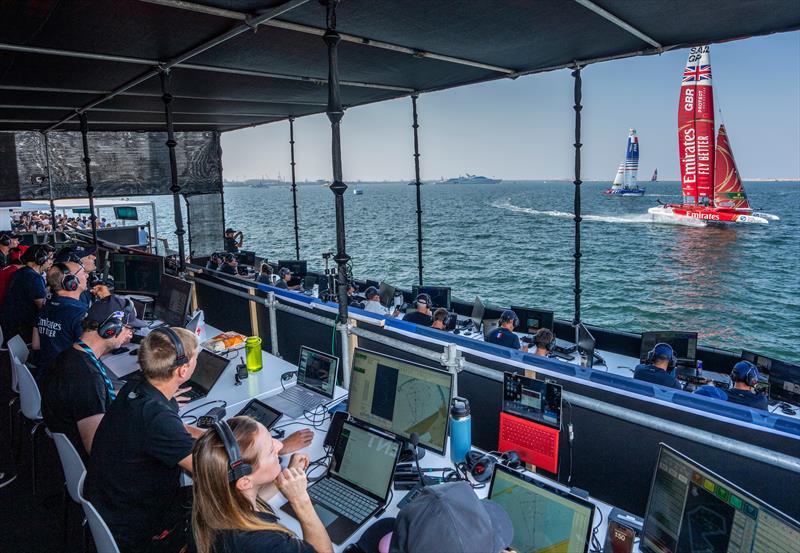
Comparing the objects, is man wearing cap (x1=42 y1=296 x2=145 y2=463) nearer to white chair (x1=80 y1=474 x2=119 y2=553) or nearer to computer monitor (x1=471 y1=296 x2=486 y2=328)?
white chair (x1=80 y1=474 x2=119 y2=553)

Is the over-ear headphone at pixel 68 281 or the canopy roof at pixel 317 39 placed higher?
the canopy roof at pixel 317 39

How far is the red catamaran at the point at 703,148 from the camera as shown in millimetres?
27125

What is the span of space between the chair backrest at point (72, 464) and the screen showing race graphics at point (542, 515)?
209cm

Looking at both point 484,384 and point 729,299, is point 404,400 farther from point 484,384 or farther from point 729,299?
point 729,299

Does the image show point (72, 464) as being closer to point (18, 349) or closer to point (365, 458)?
point (365, 458)

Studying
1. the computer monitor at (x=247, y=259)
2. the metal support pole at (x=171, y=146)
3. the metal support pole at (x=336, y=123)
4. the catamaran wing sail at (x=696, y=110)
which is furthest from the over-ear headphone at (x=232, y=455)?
the catamaran wing sail at (x=696, y=110)

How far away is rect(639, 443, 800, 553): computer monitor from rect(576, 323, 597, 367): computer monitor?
11.0ft

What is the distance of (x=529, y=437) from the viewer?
8.53 ft

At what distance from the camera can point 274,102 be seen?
29.2ft

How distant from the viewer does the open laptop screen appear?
3.58m

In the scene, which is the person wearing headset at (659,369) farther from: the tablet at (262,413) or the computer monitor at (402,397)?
the tablet at (262,413)

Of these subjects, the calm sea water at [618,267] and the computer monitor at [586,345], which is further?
the calm sea water at [618,267]

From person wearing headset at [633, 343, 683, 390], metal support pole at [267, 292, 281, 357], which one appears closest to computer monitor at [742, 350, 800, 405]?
person wearing headset at [633, 343, 683, 390]

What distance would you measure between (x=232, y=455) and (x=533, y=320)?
208 inches
